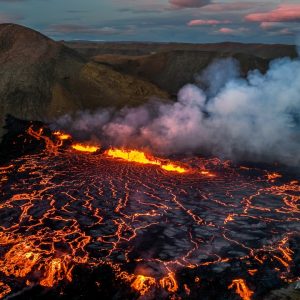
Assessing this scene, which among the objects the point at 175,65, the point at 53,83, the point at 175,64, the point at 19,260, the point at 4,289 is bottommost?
the point at 175,65

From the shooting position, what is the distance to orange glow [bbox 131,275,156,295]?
17.6m

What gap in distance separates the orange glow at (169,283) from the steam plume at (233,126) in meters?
23.3

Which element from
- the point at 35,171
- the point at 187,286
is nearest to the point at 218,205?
the point at 187,286

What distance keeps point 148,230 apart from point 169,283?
5.73 meters

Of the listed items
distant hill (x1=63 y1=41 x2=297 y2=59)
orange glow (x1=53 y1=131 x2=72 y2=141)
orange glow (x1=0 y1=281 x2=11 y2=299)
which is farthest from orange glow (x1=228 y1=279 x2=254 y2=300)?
distant hill (x1=63 y1=41 x2=297 y2=59)

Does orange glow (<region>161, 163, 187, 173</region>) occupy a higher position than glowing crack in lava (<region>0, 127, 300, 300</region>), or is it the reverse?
glowing crack in lava (<region>0, 127, 300, 300</region>)

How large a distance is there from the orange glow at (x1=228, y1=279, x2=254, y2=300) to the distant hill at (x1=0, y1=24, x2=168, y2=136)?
1659 inches

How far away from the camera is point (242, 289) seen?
17.6 metres

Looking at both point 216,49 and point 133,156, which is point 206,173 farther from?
point 216,49

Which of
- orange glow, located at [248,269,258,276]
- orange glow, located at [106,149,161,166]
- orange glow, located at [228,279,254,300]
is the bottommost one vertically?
orange glow, located at [106,149,161,166]

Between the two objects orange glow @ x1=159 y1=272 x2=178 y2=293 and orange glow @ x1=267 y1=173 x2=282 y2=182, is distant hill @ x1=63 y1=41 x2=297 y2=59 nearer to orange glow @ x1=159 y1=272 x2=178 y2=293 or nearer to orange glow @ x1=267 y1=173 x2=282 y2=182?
orange glow @ x1=267 y1=173 x2=282 y2=182

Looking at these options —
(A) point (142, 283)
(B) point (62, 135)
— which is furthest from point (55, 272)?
(B) point (62, 135)

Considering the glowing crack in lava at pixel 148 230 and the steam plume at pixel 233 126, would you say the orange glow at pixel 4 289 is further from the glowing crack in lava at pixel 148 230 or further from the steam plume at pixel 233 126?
the steam plume at pixel 233 126

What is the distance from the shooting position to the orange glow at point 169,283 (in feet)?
57.7
